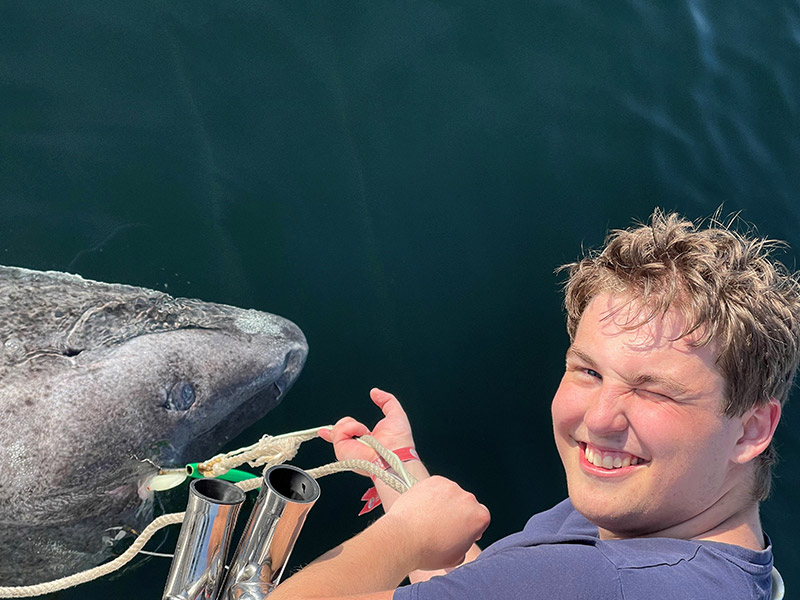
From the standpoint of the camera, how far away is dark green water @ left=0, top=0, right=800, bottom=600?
212 inches

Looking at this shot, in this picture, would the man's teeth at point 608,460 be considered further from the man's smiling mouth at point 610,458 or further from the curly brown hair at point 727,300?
the curly brown hair at point 727,300

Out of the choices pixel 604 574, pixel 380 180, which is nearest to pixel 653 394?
pixel 604 574

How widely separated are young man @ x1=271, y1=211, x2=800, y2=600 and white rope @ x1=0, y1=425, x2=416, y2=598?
0.37 m

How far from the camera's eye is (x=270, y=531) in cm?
264

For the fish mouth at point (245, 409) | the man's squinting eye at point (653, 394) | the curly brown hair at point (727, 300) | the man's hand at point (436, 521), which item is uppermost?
the curly brown hair at point (727, 300)

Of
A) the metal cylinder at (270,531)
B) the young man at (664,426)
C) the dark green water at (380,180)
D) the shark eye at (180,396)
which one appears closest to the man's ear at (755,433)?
the young man at (664,426)

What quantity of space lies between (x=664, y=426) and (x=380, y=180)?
4104mm

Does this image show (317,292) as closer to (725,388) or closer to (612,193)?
(612,193)

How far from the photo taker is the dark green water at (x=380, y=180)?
5.39 m

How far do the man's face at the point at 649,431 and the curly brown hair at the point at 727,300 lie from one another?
0.05 metres

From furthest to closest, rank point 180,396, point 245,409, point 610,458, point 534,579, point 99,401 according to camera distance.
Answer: point 245,409 < point 180,396 < point 99,401 < point 610,458 < point 534,579

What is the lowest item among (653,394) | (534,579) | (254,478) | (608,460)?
(254,478)

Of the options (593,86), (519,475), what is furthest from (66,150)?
(593,86)

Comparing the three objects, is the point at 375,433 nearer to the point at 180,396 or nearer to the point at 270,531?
the point at 180,396
